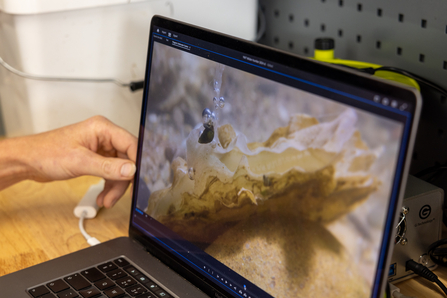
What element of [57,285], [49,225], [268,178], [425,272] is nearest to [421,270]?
[425,272]

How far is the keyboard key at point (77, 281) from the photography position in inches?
22.5

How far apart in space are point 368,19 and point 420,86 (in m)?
0.16

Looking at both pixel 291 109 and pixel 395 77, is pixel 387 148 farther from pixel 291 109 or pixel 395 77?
pixel 395 77

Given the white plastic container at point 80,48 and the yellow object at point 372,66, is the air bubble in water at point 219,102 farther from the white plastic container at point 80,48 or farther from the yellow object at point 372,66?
the white plastic container at point 80,48

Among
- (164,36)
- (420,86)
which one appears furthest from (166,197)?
(420,86)

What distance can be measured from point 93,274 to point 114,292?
5 cm

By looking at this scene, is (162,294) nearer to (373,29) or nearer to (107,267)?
(107,267)

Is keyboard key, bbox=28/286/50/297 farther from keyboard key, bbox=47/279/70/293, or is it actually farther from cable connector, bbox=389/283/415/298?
cable connector, bbox=389/283/415/298

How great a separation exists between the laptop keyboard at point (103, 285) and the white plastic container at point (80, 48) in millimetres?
422

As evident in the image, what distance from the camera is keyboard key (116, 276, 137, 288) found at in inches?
22.6

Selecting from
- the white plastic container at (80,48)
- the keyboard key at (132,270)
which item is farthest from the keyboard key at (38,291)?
the white plastic container at (80,48)

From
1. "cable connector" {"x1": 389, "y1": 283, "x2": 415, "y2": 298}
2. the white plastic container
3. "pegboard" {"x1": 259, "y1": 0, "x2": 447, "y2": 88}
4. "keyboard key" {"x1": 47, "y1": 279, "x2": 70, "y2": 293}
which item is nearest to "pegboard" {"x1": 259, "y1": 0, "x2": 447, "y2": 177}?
"pegboard" {"x1": 259, "y1": 0, "x2": 447, "y2": 88}

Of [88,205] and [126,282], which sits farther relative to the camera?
[88,205]

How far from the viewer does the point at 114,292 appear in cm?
56
